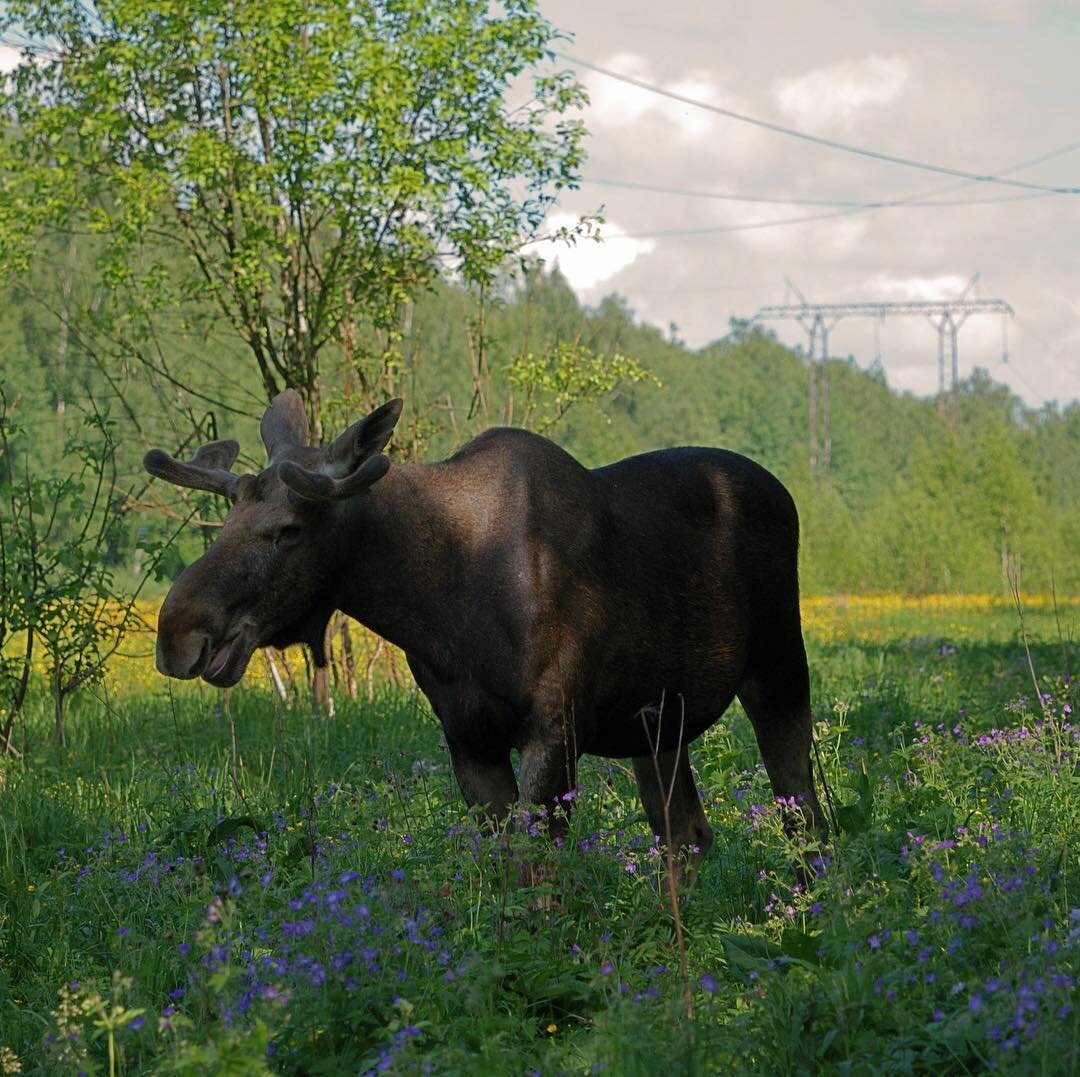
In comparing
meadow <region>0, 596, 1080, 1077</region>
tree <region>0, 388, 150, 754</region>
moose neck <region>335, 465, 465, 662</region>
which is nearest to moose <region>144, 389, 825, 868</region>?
moose neck <region>335, 465, 465, 662</region>

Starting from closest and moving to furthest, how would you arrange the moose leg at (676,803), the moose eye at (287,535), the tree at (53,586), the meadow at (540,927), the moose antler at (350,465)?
the meadow at (540,927) < the moose antler at (350,465) < the moose eye at (287,535) < the moose leg at (676,803) < the tree at (53,586)

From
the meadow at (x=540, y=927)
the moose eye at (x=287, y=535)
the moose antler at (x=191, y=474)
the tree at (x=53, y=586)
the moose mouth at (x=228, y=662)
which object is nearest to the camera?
the meadow at (x=540, y=927)

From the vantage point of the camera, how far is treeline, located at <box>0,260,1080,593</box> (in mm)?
12422

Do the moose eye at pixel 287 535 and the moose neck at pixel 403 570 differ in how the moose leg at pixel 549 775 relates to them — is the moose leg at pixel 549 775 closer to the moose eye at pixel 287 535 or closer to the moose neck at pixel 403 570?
the moose neck at pixel 403 570

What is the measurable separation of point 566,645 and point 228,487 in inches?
50.0

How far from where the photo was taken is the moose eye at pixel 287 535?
5.06m

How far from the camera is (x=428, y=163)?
38.0ft

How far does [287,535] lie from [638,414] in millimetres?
107766

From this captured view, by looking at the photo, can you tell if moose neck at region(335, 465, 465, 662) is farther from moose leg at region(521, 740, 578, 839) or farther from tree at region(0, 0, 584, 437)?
Result: tree at region(0, 0, 584, 437)

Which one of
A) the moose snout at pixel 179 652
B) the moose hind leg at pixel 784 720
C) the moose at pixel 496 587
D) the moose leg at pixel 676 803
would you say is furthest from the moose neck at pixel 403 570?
the moose hind leg at pixel 784 720

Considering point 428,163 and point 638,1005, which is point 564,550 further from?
point 428,163

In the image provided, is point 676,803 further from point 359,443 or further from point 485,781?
point 359,443

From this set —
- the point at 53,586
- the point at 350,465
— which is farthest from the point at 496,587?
the point at 53,586

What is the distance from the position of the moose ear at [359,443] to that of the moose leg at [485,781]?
0.99 meters
